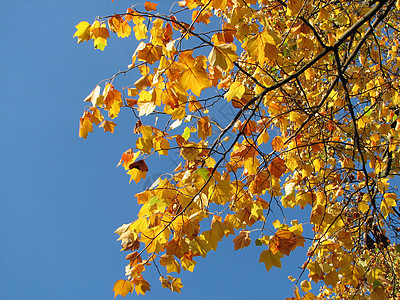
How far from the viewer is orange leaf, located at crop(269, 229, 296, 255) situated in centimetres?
162

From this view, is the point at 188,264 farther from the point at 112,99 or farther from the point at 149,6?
the point at 149,6

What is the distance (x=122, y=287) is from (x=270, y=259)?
903 millimetres

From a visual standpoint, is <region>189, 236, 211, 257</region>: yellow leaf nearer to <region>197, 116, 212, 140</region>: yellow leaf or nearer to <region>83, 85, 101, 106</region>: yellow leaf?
<region>197, 116, 212, 140</region>: yellow leaf

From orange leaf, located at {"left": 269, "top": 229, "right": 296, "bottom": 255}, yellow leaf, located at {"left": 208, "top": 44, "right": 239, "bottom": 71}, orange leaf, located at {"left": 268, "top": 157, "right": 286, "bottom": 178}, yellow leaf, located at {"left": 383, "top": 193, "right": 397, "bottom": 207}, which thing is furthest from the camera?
yellow leaf, located at {"left": 383, "top": 193, "right": 397, "bottom": 207}

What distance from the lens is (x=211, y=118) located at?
6.41 feet

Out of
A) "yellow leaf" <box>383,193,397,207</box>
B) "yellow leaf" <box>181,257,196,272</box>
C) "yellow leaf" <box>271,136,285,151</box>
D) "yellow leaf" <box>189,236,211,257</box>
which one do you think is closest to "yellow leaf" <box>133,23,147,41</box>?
"yellow leaf" <box>271,136,285,151</box>

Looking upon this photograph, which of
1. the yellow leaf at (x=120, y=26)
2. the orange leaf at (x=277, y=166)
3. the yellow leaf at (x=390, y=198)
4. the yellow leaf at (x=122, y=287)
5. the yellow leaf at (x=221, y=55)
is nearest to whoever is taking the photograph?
the yellow leaf at (x=221, y=55)

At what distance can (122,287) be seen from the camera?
69.4 inches

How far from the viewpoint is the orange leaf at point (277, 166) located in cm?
199

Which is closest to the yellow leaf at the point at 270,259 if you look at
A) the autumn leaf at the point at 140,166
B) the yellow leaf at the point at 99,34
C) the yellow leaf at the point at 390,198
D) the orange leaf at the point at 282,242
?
the orange leaf at the point at 282,242

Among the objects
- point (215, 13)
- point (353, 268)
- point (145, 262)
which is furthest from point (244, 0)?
point (353, 268)

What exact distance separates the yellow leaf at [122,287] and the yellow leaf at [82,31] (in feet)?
5.27

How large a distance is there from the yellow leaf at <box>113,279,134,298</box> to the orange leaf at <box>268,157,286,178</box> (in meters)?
1.17

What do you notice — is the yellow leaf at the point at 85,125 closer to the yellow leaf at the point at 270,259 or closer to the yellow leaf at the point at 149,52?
the yellow leaf at the point at 149,52
